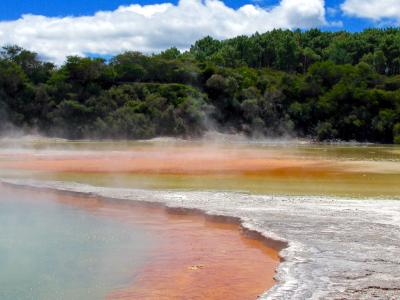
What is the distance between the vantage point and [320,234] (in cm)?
1170

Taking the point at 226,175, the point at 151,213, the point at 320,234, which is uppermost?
the point at 226,175

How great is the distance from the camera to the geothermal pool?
866 centimetres

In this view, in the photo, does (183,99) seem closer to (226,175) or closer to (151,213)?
(226,175)

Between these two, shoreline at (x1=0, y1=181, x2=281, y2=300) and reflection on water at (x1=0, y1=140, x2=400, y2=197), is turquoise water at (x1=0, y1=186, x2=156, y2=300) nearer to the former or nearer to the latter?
shoreline at (x1=0, y1=181, x2=281, y2=300)

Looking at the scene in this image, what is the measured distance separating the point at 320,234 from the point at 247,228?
1.80 metres

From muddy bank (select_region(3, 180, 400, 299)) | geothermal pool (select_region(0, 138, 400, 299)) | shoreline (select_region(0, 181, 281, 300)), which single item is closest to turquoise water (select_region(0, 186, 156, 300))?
geothermal pool (select_region(0, 138, 400, 299))

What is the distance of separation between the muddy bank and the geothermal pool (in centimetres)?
2

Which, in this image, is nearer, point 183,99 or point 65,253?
point 65,253

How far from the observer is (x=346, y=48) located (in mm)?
116312

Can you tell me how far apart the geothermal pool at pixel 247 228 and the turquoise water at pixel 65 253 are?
14 cm

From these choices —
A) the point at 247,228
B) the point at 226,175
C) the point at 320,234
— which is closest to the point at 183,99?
the point at 226,175

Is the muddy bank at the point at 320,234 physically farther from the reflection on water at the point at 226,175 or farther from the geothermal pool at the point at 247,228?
the reflection on water at the point at 226,175

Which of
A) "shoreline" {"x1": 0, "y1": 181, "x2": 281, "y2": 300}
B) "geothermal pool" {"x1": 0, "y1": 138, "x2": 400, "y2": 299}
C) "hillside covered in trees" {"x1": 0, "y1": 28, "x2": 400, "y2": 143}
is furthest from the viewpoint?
"hillside covered in trees" {"x1": 0, "y1": 28, "x2": 400, "y2": 143}

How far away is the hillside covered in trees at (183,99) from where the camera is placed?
73312 mm
